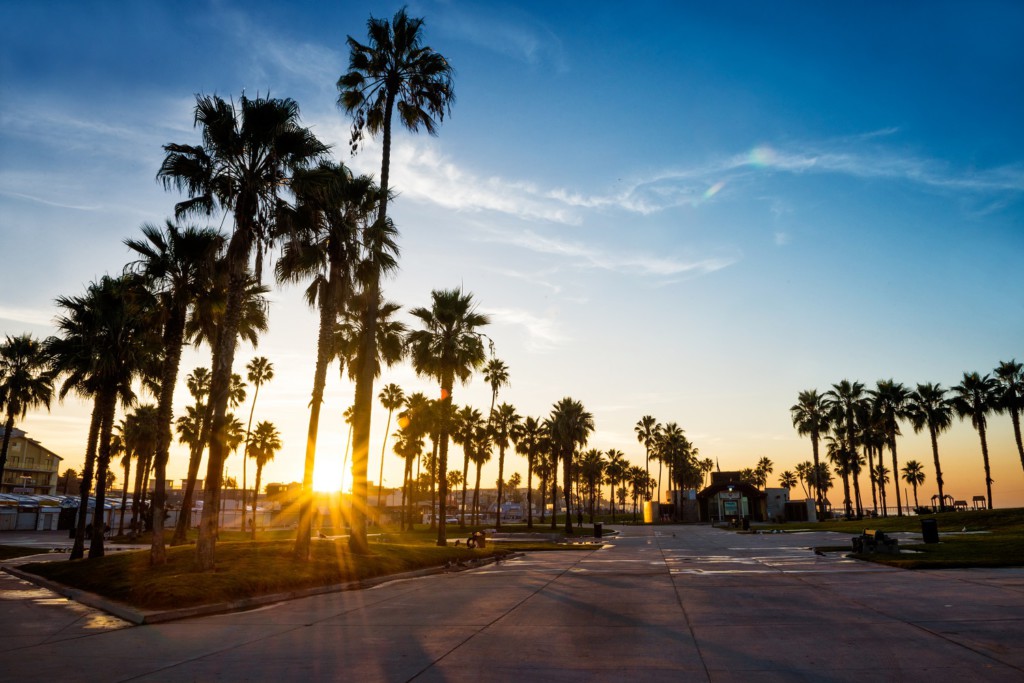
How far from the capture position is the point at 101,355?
2578 centimetres

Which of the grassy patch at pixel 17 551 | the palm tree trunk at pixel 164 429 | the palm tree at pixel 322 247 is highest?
the palm tree at pixel 322 247

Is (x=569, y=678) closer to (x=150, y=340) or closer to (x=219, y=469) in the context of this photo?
(x=219, y=469)

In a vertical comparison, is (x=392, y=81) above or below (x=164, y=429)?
above

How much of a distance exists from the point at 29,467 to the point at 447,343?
10711cm

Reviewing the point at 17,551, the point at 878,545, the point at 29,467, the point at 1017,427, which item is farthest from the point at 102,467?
the point at 29,467

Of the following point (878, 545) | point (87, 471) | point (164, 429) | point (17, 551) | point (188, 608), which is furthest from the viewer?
point (17, 551)

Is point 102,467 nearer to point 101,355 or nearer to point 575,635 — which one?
point 101,355

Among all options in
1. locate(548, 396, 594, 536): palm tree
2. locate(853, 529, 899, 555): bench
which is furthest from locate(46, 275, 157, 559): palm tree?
locate(548, 396, 594, 536): palm tree

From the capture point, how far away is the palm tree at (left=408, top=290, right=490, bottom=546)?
34.6 m

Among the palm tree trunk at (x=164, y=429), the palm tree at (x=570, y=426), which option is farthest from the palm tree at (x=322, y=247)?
the palm tree at (x=570, y=426)

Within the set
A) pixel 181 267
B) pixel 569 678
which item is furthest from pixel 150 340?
pixel 569 678

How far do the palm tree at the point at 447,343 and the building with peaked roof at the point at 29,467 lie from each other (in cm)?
9555

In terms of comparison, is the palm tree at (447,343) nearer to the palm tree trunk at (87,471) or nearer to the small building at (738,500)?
the palm tree trunk at (87,471)

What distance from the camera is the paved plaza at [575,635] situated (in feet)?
24.3
